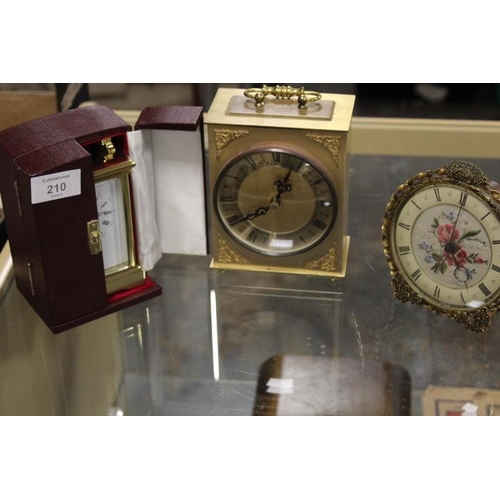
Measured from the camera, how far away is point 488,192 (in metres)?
2.50

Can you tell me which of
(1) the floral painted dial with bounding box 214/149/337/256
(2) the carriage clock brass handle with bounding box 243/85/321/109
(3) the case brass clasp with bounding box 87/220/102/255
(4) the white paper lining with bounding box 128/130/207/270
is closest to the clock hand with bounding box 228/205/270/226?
(1) the floral painted dial with bounding box 214/149/337/256

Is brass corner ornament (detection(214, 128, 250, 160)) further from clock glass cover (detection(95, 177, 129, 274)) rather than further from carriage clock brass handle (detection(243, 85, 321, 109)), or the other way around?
clock glass cover (detection(95, 177, 129, 274))

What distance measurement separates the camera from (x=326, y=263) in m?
2.82

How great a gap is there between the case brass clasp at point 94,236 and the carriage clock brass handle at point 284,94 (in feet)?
1.67

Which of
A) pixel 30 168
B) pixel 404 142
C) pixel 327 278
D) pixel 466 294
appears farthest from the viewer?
pixel 404 142

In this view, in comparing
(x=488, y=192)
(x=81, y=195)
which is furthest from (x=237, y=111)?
(x=488, y=192)

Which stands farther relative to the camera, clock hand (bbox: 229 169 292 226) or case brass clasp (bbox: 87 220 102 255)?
clock hand (bbox: 229 169 292 226)

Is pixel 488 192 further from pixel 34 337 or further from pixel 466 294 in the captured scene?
pixel 34 337

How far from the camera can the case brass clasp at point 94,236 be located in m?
2.58

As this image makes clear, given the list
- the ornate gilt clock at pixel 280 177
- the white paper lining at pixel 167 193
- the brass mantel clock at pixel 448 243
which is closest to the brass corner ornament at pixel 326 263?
the ornate gilt clock at pixel 280 177

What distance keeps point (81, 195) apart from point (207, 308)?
47cm

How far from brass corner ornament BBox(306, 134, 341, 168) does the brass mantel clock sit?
0.18 metres

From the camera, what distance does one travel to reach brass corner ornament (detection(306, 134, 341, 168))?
105 inches

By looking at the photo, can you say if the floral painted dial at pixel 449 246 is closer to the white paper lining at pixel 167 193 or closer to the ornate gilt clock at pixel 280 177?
the ornate gilt clock at pixel 280 177
